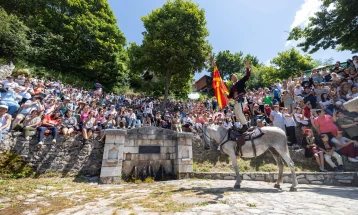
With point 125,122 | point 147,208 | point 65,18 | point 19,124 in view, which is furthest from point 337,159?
point 65,18

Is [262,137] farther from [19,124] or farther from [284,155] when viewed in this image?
[19,124]

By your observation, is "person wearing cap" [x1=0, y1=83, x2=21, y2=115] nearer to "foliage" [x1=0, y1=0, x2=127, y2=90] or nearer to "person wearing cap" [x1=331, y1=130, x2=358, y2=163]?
"person wearing cap" [x1=331, y1=130, x2=358, y2=163]

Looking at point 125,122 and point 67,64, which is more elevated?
point 67,64

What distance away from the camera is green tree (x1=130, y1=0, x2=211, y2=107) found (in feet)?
67.6

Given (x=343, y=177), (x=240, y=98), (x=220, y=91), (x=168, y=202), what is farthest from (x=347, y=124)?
(x=168, y=202)

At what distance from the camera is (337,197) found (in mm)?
4820

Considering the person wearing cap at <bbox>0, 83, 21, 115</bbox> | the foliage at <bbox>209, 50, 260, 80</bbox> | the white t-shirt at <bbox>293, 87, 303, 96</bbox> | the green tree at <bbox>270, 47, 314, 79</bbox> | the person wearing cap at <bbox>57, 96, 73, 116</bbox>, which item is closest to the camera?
the person wearing cap at <bbox>0, 83, 21, 115</bbox>

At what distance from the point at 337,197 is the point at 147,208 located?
476cm

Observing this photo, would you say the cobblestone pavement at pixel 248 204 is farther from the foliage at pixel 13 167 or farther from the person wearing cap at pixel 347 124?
the person wearing cap at pixel 347 124

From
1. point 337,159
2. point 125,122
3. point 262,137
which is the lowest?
point 337,159

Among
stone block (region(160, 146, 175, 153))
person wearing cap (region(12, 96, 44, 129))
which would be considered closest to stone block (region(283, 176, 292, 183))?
stone block (region(160, 146, 175, 153))

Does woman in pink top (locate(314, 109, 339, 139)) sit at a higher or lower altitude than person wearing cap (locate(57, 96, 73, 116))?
lower

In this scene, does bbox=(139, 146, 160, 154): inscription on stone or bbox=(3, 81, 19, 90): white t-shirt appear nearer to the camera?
bbox=(139, 146, 160, 154): inscription on stone

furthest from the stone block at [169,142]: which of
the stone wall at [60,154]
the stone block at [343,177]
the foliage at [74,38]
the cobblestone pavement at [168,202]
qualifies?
the foliage at [74,38]
